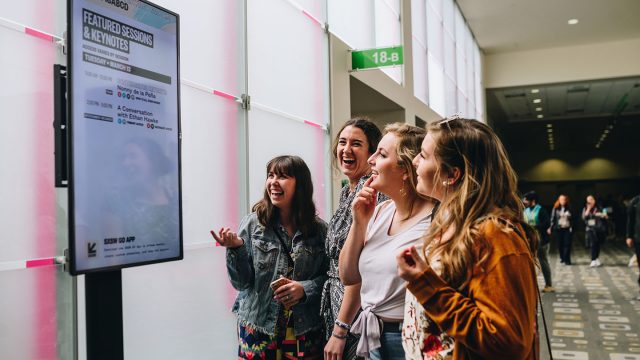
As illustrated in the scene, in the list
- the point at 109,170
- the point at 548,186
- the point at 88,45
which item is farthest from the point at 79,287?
the point at 548,186

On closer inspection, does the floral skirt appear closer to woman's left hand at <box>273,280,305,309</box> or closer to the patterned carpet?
woman's left hand at <box>273,280,305,309</box>

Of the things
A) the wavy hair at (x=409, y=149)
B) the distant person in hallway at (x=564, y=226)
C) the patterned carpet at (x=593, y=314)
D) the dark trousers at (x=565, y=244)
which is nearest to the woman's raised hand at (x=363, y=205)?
the wavy hair at (x=409, y=149)

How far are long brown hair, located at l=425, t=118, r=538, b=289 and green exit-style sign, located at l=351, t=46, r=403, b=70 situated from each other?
14.3ft

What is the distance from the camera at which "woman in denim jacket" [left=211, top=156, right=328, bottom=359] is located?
2451 millimetres

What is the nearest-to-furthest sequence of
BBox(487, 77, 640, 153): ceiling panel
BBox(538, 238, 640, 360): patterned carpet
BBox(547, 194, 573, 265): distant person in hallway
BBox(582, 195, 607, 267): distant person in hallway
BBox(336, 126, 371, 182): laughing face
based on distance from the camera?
BBox(336, 126, 371, 182): laughing face < BBox(538, 238, 640, 360): patterned carpet < BBox(582, 195, 607, 267): distant person in hallway < BBox(547, 194, 573, 265): distant person in hallway < BBox(487, 77, 640, 153): ceiling panel

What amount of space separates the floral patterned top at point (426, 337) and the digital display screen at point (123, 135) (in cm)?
83

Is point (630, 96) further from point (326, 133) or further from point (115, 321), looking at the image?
point (115, 321)

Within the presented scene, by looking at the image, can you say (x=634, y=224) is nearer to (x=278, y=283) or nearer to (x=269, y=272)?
(x=269, y=272)

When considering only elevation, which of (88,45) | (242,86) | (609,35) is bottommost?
(88,45)

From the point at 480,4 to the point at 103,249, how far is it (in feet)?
44.5

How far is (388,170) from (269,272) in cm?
81

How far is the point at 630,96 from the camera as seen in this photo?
19.5 metres

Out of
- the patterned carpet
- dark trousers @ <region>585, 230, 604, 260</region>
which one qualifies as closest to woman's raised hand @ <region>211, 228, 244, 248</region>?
the patterned carpet

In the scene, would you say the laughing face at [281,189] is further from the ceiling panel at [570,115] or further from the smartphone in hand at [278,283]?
the ceiling panel at [570,115]
